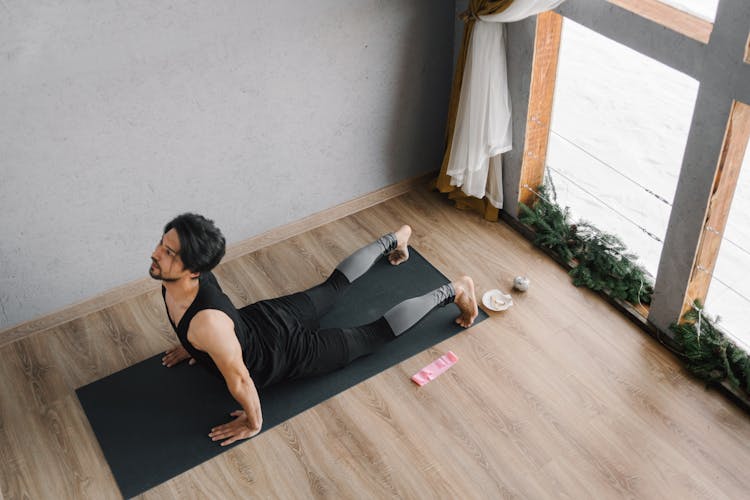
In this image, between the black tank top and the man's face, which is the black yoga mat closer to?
the black tank top

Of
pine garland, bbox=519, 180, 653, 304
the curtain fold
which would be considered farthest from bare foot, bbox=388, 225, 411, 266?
pine garland, bbox=519, 180, 653, 304

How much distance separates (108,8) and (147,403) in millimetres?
1643

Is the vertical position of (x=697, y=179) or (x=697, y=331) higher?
(x=697, y=179)

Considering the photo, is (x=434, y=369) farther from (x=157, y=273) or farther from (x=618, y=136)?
(x=618, y=136)

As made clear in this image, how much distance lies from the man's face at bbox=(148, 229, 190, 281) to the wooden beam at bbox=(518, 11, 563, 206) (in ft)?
6.23

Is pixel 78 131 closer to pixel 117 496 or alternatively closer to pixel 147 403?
pixel 147 403

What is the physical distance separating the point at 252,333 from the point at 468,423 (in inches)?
37.5

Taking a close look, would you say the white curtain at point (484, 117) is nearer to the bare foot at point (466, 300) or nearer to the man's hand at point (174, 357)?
the bare foot at point (466, 300)

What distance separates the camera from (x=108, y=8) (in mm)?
3010

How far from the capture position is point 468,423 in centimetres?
308

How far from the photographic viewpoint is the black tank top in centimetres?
277

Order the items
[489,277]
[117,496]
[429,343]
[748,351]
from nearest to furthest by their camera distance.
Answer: [117,496] < [748,351] < [429,343] < [489,277]

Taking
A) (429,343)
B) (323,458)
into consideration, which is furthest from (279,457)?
(429,343)

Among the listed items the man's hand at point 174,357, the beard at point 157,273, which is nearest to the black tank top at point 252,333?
the beard at point 157,273
